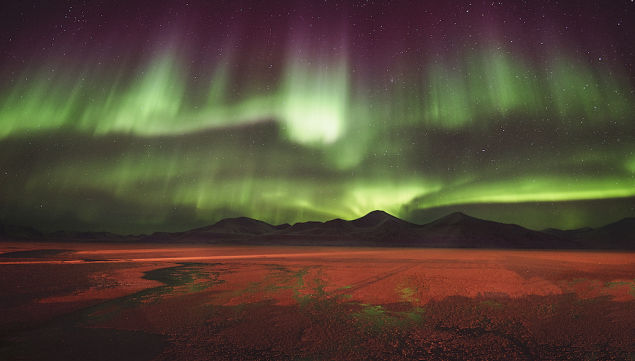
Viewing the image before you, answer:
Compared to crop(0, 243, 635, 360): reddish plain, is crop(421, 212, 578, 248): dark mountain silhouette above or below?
above

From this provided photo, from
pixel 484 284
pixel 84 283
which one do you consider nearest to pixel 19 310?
pixel 84 283

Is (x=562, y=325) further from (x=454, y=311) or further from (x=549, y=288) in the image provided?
(x=549, y=288)

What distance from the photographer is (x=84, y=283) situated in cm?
1518

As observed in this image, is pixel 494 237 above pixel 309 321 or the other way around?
above

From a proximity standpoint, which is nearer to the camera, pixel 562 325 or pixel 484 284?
pixel 562 325

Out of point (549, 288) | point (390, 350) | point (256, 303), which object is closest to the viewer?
point (390, 350)

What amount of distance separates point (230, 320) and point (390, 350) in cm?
411

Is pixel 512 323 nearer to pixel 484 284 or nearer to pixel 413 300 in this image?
pixel 413 300

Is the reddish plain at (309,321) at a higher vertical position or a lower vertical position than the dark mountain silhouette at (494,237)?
lower

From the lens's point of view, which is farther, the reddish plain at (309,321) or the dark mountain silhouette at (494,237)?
the dark mountain silhouette at (494,237)

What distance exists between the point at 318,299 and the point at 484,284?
8.70 meters

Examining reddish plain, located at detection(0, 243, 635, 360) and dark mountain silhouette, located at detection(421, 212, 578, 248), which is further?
dark mountain silhouette, located at detection(421, 212, 578, 248)

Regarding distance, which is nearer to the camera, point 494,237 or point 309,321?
point 309,321

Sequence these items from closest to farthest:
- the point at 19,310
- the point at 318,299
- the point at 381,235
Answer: the point at 19,310, the point at 318,299, the point at 381,235
